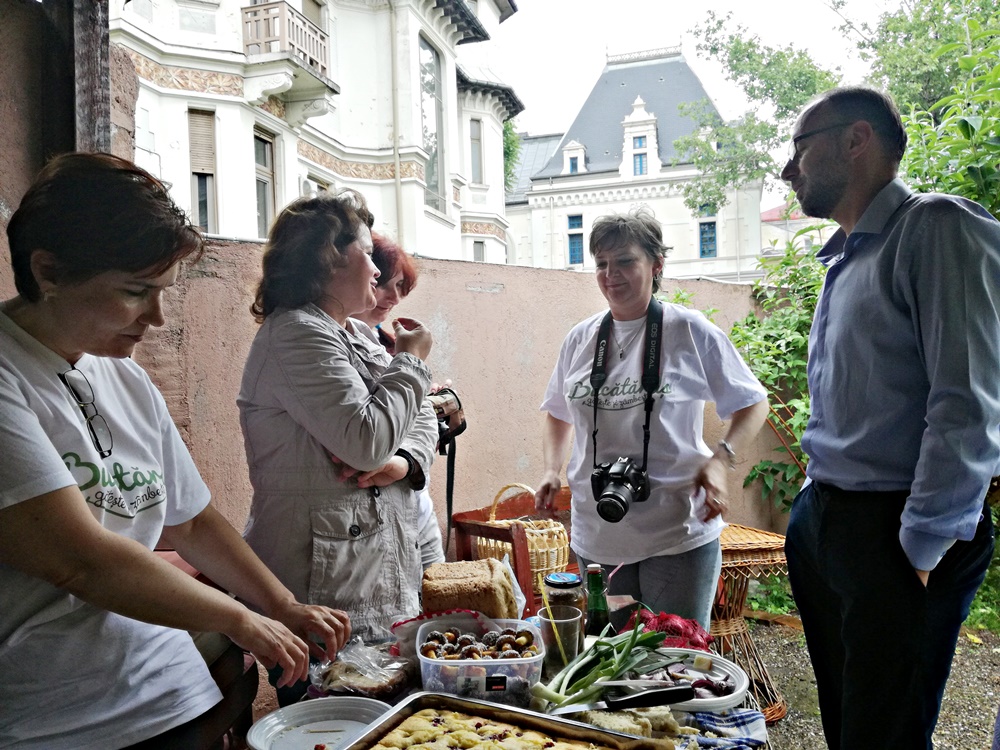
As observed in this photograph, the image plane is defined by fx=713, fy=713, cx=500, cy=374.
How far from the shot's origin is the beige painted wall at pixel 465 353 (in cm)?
256

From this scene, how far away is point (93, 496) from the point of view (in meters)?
1.16

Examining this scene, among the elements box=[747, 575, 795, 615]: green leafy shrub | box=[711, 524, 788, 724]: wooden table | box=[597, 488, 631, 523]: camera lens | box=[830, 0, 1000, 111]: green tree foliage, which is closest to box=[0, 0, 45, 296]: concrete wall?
box=[597, 488, 631, 523]: camera lens

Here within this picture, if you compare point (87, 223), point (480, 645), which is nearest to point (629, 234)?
point (480, 645)

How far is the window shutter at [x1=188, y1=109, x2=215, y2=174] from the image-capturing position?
27.8ft

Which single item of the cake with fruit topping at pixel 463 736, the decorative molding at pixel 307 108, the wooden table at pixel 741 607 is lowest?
the wooden table at pixel 741 607

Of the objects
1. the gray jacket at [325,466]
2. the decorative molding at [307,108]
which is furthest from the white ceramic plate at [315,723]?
the decorative molding at [307,108]

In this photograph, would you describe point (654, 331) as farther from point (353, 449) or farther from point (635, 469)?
point (353, 449)

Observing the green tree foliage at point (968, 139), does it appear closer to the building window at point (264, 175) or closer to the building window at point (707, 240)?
Answer: the building window at point (264, 175)

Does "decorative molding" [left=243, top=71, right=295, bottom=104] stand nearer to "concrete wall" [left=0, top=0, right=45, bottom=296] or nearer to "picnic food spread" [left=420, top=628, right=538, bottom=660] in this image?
"concrete wall" [left=0, top=0, right=45, bottom=296]

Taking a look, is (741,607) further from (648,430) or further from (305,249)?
(305,249)

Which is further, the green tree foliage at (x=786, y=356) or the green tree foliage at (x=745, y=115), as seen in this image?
the green tree foliage at (x=745, y=115)

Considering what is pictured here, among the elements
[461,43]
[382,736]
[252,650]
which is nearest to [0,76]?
[252,650]

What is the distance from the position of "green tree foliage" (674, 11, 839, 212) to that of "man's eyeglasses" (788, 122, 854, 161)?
1432 centimetres

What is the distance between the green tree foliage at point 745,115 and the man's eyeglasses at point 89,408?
15800 mm
